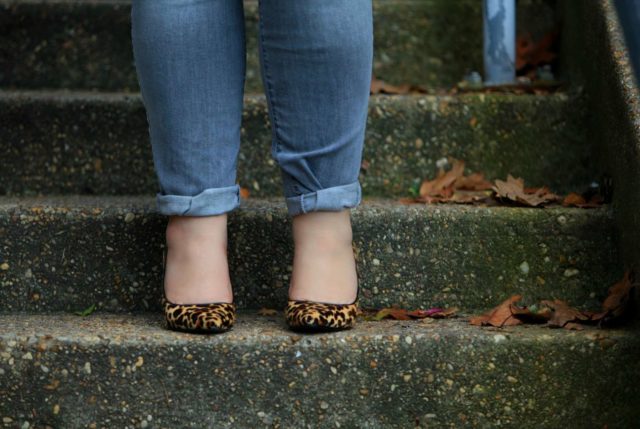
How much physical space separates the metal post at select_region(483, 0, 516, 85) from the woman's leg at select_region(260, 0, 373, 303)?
0.85 metres

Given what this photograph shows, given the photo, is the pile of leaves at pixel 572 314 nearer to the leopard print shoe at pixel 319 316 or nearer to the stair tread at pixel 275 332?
the stair tread at pixel 275 332

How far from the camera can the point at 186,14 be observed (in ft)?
5.69

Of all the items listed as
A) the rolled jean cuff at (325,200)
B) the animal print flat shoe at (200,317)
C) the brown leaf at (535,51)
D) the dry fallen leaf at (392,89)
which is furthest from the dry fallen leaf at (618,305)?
the brown leaf at (535,51)

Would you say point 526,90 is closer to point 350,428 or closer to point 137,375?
point 350,428

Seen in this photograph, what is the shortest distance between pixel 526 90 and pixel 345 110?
816mm

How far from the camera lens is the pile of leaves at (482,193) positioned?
207 centimetres

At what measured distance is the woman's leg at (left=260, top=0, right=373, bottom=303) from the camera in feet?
5.65

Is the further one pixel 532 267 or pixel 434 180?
pixel 434 180

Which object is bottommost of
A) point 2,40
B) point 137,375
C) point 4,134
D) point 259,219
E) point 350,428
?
point 350,428

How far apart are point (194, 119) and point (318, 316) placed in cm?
40

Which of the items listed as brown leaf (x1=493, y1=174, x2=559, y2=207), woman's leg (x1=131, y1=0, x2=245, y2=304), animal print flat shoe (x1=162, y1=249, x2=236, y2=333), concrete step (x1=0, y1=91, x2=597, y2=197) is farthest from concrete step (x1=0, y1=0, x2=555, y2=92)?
animal print flat shoe (x1=162, y1=249, x2=236, y2=333)

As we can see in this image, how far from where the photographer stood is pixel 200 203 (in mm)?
1804

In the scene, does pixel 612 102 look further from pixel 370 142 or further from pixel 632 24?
pixel 370 142

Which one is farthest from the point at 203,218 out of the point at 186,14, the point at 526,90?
the point at 526,90
